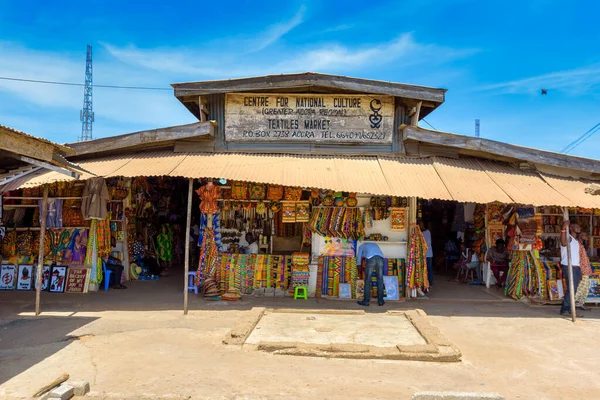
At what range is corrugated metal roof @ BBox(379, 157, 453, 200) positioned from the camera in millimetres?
7977

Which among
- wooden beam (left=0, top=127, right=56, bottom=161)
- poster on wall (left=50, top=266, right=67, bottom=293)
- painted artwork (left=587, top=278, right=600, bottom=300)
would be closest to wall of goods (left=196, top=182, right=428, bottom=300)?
poster on wall (left=50, top=266, right=67, bottom=293)

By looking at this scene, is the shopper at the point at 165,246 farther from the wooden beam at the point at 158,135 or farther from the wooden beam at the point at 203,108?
the wooden beam at the point at 203,108

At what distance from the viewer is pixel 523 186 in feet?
28.4

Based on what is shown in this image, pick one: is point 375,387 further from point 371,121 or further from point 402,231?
point 371,121

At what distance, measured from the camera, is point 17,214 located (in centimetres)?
1032

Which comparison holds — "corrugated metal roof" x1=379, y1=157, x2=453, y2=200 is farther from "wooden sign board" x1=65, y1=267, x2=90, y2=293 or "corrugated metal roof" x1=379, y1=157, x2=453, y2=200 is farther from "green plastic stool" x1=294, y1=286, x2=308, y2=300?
"wooden sign board" x1=65, y1=267, x2=90, y2=293

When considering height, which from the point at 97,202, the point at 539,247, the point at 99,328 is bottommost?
the point at 99,328

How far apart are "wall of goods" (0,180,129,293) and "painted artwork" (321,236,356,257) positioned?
5.05 m

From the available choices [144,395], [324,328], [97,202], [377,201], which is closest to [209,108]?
[97,202]

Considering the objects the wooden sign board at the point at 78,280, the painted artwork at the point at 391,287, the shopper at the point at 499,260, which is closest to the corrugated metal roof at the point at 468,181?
the shopper at the point at 499,260

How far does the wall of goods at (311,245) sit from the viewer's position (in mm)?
9695

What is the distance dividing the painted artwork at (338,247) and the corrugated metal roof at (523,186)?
3282mm

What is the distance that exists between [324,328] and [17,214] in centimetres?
799

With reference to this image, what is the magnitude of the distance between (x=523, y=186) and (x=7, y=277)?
451 inches
